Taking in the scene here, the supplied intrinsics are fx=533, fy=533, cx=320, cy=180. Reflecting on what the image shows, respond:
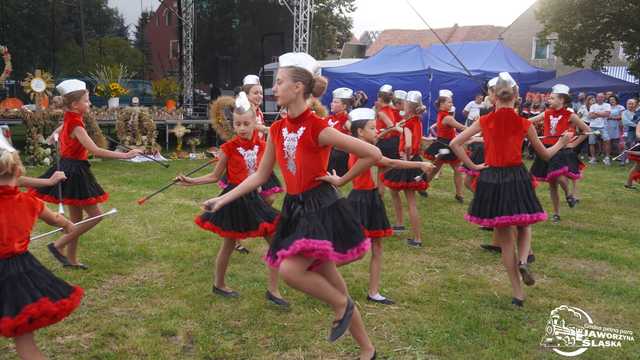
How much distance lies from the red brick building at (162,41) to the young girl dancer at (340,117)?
57.1 feet

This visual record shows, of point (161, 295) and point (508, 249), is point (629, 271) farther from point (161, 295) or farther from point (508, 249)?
point (161, 295)

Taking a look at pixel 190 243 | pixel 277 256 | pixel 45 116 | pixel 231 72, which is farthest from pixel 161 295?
pixel 231 72

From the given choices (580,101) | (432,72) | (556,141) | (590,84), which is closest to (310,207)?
(556,141)

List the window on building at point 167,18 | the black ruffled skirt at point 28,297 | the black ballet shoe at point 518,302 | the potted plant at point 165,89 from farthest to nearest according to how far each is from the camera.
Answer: the window on building at point 167,18, the potted plant at point 165,89, the black ballet shoe at point 518,302, the black ruffled skirt at point 28,297

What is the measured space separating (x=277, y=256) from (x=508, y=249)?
93.4 inches

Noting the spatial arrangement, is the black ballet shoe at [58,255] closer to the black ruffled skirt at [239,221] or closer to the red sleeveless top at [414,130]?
the black ruffled skirt at [239,221]

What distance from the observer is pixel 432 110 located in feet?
64.1

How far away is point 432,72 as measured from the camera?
18.5m

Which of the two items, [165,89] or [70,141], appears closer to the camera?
[70,141]

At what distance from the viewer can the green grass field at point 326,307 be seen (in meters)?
4.10

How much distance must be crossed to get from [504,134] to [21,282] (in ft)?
13.0

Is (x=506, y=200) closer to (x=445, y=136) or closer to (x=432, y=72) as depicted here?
(x=445, y=136)

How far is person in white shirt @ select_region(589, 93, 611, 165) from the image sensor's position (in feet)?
53.4

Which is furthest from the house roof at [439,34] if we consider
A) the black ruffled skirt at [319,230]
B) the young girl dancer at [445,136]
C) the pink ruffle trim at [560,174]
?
the black ruffled skirt at [319,230]
